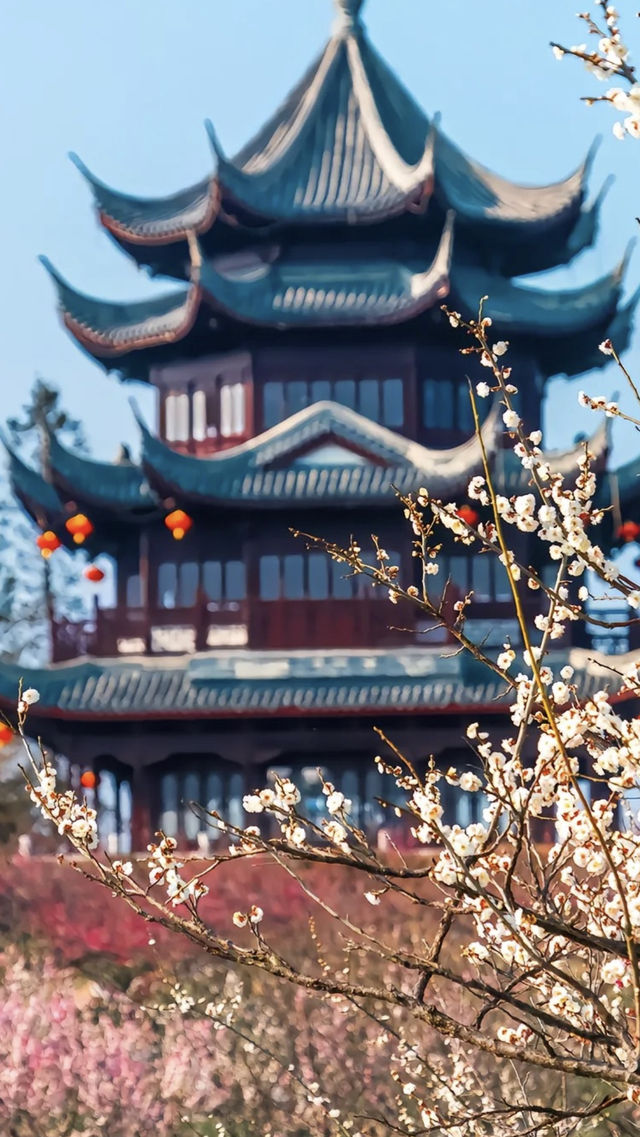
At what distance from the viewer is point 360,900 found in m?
21.0

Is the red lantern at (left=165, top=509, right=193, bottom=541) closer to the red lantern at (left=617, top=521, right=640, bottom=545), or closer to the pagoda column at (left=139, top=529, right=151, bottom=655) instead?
the pagoda column at (left=139, top=529, right=151, bottom=655)

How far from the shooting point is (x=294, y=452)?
27.2 meters

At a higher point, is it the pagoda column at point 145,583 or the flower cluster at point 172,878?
the pagoda column at point 145,583

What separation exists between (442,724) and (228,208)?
818 cm

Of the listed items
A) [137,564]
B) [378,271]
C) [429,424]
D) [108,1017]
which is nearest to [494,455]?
[429,424]

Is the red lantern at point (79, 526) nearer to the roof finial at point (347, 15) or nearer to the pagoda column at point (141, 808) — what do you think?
the pagoda column at point (141, 808)

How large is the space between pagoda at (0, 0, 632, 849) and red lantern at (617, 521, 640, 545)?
1855 millimetres

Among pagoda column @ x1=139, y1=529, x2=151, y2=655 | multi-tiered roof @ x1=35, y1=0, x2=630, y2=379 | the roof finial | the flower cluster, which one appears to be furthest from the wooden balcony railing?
the flower cluster

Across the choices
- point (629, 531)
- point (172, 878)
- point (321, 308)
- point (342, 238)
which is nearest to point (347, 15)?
point (342, 238)

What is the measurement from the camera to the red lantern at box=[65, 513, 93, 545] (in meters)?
27.6

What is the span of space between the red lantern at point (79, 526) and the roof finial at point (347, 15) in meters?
9.34

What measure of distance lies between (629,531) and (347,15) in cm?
980

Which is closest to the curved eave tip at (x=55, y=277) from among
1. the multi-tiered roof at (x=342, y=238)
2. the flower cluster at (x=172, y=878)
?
the multi-tiered roof at (x=342, y=238)

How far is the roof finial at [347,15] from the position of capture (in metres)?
31.0
